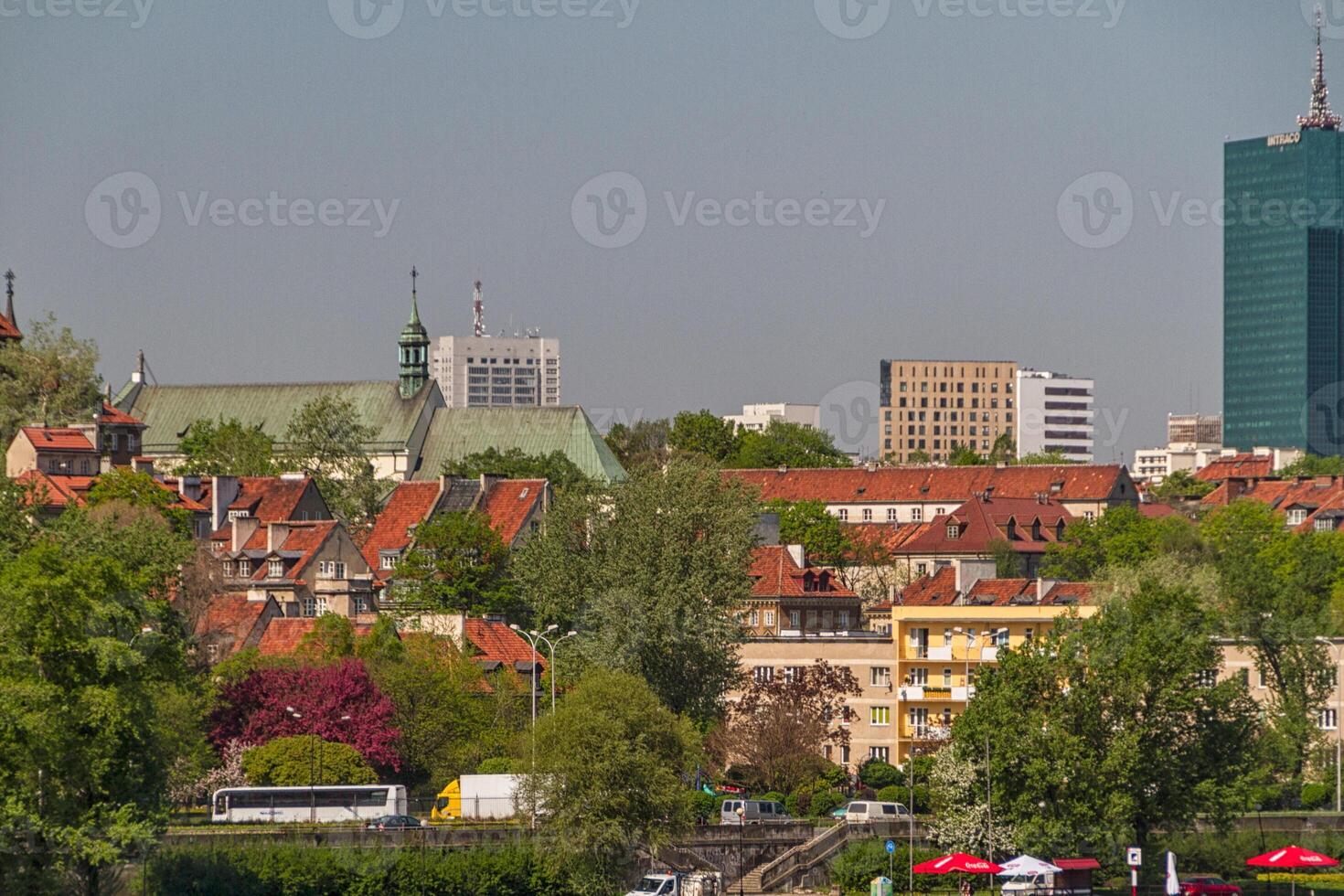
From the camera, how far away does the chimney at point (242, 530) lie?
123 meters

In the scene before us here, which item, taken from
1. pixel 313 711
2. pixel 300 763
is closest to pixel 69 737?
pixel 300 763

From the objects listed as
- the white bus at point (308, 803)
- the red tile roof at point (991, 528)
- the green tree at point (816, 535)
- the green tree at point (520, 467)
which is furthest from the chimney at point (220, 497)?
the white bus at point (308, 803)

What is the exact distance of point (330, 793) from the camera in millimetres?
80062

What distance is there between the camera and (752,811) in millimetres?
82188

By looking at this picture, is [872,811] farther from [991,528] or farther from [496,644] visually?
[991,528]

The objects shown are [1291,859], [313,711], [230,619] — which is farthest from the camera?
[230,619]

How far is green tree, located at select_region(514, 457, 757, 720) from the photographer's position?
88938mm

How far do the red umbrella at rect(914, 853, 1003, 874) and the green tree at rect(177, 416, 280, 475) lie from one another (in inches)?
3711

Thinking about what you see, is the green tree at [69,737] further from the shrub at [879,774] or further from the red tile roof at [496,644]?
the red tile roof at [496,644]

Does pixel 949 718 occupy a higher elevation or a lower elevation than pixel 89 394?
lower

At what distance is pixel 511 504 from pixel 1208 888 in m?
75.6

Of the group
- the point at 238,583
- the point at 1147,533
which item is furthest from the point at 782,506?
the point at 238,583

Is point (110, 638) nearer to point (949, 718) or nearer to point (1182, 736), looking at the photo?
point (1182, 736)

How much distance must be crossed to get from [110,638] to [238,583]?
54.7 m
